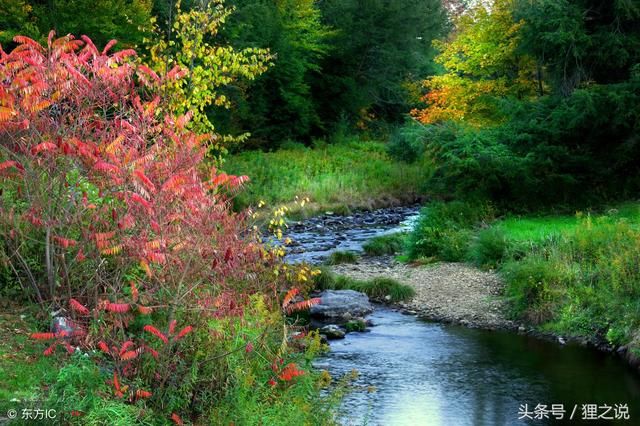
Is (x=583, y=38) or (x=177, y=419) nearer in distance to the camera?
(x=177, y=419)

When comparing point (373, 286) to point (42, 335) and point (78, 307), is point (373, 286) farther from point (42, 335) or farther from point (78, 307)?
point (42, 335)

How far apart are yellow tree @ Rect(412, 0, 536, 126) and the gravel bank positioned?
996cm

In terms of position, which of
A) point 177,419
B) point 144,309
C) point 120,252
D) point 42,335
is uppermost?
point 120,252

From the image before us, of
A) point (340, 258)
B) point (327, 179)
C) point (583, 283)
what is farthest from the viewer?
point (327, 179)

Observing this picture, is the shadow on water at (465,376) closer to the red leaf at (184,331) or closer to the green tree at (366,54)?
the red leaf at (184,331)

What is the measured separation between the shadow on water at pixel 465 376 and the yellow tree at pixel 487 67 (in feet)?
45.4

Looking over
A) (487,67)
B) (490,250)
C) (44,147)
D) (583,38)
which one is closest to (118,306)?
(44,147)

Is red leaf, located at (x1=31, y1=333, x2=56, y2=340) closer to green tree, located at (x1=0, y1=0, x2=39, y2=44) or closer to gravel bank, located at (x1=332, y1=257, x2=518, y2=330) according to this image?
gravel bank, located at (x1=332, y1=257, x2=518, y2=330)

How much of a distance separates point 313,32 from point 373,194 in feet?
45.1

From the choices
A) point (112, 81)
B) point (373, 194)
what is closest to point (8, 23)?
point (373, 194)

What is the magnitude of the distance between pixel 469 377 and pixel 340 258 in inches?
290

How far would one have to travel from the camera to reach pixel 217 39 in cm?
3166

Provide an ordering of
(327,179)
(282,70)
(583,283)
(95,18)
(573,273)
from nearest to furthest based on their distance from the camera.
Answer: (583,283) < (573,273) < (95,18) < (327,179) < (282,70)

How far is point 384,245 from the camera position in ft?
62.9
